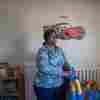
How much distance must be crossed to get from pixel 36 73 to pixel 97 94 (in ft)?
1.22

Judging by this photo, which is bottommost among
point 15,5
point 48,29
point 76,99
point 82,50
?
point 76,99

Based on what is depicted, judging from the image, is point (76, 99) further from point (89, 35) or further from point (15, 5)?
point (15, 5)

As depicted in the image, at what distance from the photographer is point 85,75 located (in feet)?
4.20

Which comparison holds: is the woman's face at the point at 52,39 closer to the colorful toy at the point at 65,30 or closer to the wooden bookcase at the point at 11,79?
the colorful toy at the point at 65,30

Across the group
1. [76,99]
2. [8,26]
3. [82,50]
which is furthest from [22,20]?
[76,99]

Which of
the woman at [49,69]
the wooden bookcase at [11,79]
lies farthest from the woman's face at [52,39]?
the wooden bookcase at [11,79]

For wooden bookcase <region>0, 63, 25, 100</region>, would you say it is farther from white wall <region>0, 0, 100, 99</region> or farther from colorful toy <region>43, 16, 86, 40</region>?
colorful toy <region>43, 16, 86, 40</region>

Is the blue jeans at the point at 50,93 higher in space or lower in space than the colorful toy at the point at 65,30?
lower

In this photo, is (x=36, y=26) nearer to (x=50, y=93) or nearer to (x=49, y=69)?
(x=49, y=69)

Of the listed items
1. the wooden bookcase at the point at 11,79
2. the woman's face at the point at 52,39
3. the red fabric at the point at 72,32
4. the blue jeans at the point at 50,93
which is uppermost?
the red fabric at the point at 72,32

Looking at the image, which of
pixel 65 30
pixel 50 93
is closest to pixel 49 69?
pixel 50 93

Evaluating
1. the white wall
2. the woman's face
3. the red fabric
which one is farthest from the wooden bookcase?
→ the red fabric

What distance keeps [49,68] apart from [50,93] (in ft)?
0.47

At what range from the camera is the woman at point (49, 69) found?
1235 mm
